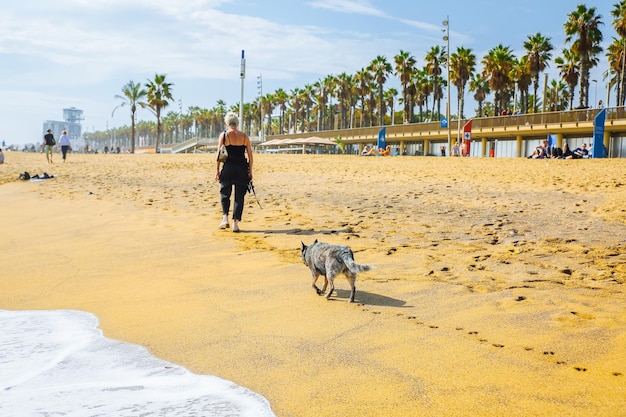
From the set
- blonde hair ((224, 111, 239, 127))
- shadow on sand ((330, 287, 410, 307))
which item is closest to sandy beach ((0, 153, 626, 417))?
shadow on sand ((330, 287, 410, 307))

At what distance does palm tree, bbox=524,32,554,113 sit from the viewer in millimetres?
57469

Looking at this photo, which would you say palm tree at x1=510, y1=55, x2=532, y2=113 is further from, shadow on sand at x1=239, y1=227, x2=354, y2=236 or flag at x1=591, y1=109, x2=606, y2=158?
shadow on sand at x1=239, y1=227, x2=354, y2=236

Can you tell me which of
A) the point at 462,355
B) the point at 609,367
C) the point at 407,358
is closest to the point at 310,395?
the point at 407,358

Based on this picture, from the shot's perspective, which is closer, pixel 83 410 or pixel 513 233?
pixel 83 410

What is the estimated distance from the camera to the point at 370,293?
537 cm

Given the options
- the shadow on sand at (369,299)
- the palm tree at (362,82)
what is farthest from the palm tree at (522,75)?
the shadow on sand at (369,299)

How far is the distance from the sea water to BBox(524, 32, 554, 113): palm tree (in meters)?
59.6

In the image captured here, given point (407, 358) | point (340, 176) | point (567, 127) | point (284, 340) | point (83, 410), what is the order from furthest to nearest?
point (567, 127)
point (340, 176)
point (284, 340)
point (407, 358)
point (83, 410)

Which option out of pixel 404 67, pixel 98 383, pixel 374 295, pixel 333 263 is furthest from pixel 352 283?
pixel 404 67

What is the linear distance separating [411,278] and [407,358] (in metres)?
2.08

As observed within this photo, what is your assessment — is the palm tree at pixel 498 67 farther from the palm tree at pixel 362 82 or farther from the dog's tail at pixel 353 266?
the dog's tail at pixel 353 266

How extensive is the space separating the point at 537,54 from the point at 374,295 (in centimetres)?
5941

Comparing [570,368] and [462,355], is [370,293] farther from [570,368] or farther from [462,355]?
[570,368]

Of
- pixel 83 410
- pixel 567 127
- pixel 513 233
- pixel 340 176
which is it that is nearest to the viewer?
pixel 83 410
